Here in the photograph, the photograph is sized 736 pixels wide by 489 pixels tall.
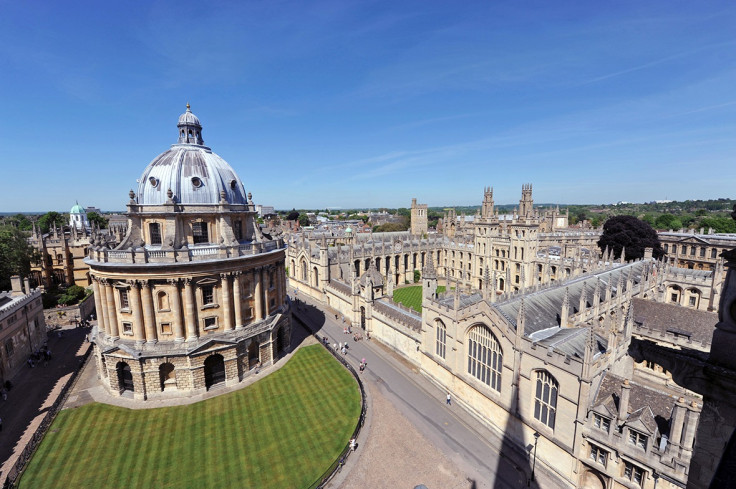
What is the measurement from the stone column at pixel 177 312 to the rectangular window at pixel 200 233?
496 centimetres

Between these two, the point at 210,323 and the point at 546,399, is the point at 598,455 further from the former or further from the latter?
the point at 210,323

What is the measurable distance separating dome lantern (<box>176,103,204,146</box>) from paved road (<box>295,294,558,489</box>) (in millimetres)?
29067

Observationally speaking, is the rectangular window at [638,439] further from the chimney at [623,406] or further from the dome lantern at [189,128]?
the dome lantern at [189,128]

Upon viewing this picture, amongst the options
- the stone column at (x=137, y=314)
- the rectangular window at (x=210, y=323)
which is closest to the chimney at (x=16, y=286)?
the stone column at (x=137, y=314)

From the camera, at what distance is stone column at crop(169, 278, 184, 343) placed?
28797mm

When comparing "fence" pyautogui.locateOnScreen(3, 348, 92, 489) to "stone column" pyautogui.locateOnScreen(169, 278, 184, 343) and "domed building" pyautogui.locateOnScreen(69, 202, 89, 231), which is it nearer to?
"stone column" pyautogui.locateOnScreen(169, 278, 184, 343)

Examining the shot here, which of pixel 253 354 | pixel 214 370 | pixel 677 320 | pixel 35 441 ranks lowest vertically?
pixel 35 441

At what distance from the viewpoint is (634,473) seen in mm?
18406

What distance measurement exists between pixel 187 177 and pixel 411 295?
138ft

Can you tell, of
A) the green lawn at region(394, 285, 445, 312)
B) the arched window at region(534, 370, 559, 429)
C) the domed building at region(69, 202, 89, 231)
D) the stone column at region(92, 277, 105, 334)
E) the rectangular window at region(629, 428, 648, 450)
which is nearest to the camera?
the rectangular window at region(629, 428, 648, 450)

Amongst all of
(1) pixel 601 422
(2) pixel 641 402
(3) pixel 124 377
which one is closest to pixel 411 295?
(1) pixel 601 422

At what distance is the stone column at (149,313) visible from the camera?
28581 mm

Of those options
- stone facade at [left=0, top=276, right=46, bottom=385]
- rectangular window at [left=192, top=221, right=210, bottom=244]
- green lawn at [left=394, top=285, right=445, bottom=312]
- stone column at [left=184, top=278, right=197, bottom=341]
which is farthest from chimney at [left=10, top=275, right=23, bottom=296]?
green lawn at [left=394, top=285, right=445, bottom=312]

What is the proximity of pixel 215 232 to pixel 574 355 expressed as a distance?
31321 mm
